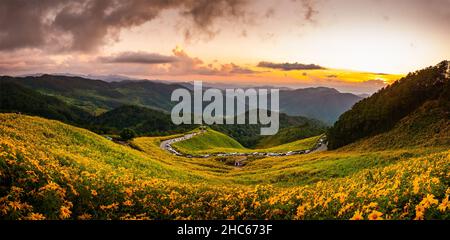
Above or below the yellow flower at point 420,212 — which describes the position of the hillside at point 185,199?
below

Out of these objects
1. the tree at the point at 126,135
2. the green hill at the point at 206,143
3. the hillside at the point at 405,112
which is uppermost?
the hillside at the point at 405,112

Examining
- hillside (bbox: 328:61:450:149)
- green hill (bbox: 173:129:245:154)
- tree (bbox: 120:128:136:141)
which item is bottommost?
green hill (bbox: 173:129:245:154)

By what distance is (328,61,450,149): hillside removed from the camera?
5666cm

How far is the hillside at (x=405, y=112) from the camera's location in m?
56.7

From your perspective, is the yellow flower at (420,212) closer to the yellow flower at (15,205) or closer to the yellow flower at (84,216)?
the yellow flower at (84,216)

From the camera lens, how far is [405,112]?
7394cm

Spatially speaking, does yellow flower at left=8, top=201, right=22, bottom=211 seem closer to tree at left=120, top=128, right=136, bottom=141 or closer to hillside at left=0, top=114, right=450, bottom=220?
hillside at left=0, top=114, right=450, bottom=220

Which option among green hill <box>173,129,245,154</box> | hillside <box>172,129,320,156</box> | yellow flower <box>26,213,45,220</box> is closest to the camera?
yellow flower <box>26,213,45,220</box>

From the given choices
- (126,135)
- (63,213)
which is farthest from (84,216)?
(126,135)

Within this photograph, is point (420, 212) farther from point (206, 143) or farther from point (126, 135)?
point (206, 143)

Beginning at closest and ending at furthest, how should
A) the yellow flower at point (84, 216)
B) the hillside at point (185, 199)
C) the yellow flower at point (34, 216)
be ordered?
the hillside at point (185, 199), the yellow flower at point (34, 216), the yellow flower at point (84, 216)

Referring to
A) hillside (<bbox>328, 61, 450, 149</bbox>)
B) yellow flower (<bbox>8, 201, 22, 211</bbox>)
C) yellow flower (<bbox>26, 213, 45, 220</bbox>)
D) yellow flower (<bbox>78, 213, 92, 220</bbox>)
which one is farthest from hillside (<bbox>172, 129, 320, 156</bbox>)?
yellow flower (<bbox>26, 213, 45, 220</bbox>)

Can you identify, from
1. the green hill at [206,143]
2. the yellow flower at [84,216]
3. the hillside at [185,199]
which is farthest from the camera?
the green hill at [206,143]

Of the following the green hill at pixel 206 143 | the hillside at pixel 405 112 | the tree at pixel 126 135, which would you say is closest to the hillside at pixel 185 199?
the hillside at pixel 405 112
